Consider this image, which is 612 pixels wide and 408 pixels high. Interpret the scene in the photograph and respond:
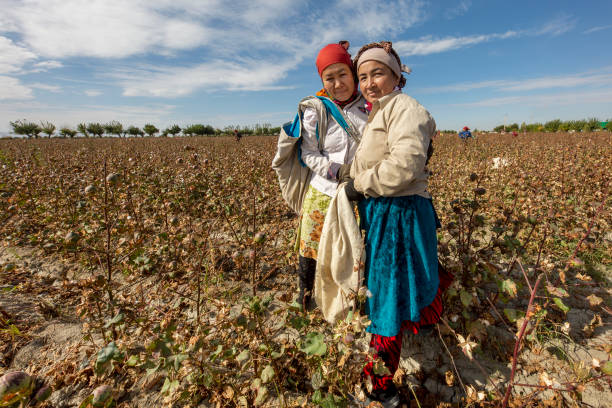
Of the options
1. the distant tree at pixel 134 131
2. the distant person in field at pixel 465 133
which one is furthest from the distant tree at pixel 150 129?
the distant person in field at pixel 465 133

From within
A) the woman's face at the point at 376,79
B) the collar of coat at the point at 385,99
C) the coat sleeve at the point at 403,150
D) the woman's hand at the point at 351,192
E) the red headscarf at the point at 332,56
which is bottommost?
the woman's hand at the point at 351,192

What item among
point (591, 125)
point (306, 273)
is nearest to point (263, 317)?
point (306, 273)

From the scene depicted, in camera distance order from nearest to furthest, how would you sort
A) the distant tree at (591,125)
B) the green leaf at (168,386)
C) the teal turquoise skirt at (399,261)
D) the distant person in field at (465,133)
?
the green leaf at (168,386)
the teal turquoise skirt at (399,261)
the distant person in field at (465,133)
the distant tree at (591,125)

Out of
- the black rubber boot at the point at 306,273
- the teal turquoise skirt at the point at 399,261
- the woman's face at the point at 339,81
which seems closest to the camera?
the teal turquoise skirt at the point at 399,261

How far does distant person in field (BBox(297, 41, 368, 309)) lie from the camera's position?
1785mm

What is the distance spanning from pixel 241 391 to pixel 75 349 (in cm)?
133

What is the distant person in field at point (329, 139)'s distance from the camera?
5.86 ft

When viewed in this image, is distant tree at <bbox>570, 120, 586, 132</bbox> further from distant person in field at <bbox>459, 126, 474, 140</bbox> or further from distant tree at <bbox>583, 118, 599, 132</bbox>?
distant person in field at <bbox>459, 126, 474, 140</bbox>

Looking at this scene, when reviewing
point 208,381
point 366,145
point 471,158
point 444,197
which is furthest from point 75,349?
point 471,158

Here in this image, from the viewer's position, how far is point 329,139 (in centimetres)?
191

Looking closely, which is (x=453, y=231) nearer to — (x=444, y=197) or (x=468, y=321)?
(x=468, y=321)

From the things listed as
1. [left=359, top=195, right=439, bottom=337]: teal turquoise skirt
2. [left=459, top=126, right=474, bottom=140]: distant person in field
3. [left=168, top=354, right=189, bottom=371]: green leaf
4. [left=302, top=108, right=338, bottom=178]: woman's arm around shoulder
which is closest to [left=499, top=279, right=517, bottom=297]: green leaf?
[left=359, top=195, right=439, bottom=337]: teal turquoise skirt

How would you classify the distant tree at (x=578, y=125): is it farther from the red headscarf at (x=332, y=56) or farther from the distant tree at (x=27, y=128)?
the distant tree at (x=27, y=128)

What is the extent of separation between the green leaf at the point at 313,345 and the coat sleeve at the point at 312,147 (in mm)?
1012
